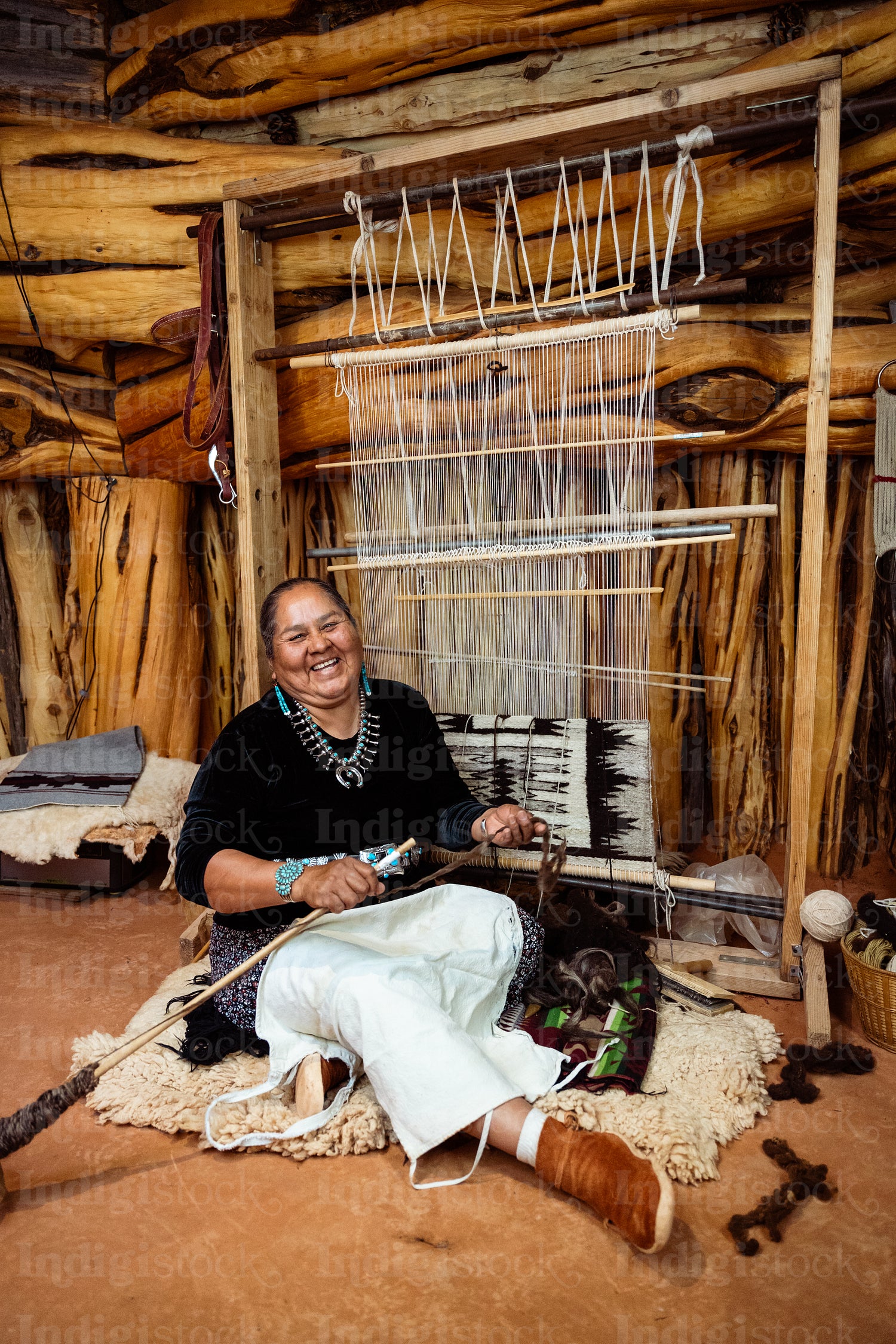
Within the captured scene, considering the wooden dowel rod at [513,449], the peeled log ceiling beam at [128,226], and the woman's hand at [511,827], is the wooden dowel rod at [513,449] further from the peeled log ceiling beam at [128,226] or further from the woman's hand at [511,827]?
the woman's hand at [511,827]

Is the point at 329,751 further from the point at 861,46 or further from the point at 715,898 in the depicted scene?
the point at 861,46

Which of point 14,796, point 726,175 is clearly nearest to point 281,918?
point 14,796

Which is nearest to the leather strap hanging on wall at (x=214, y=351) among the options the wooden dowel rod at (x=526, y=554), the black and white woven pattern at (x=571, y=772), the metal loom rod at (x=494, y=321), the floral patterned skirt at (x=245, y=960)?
the metal loom rod at (x=494, y=321)

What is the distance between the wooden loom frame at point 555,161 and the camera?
87.6 inches

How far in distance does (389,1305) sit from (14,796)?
2.45 meters

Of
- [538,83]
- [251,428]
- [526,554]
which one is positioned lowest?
[526,554]

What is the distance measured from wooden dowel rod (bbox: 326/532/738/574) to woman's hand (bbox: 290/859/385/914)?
3.51 ft

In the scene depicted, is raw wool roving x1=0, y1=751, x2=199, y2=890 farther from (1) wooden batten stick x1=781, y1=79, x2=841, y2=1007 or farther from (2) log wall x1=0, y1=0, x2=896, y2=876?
(1) wooden batten stick x1=781, y1=79, x2=841, y2=1007

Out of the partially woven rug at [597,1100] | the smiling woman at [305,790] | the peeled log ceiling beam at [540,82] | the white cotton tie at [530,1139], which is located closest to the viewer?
the white cotton tie at [530,1139]

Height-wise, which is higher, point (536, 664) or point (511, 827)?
point (536, 664)

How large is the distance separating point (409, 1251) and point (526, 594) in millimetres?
1592

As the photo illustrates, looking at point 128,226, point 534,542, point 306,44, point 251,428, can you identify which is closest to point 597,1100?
point 534,542

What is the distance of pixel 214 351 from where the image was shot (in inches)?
113

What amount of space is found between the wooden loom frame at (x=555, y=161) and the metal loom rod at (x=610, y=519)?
15 centimetres
